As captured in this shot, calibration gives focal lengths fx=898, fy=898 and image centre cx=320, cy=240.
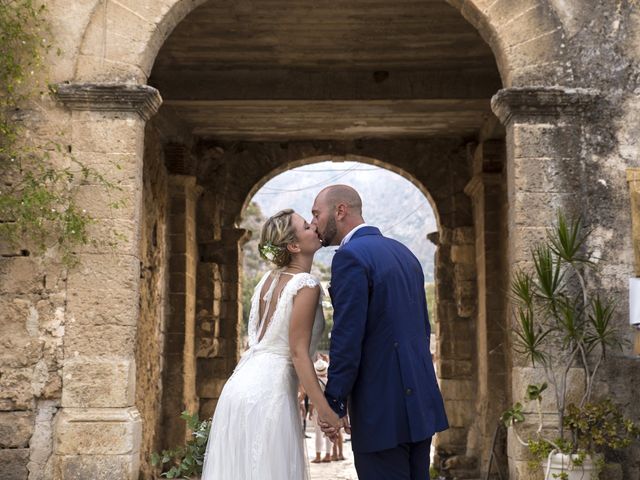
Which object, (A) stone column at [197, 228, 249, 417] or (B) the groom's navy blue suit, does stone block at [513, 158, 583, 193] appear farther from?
(A) stone column at [197, 228, 249, 417]

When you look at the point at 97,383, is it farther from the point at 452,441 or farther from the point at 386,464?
the point at 452,441

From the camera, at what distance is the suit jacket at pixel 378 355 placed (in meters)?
3.52

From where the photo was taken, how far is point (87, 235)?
17.6 ft

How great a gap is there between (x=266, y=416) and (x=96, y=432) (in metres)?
1.82

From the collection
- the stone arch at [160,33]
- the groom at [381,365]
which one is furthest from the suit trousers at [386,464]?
the stone arch at [160,33]

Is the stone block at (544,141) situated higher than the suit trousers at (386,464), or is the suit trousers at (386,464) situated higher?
the stone block at (544,141)

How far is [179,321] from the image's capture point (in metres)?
10.3

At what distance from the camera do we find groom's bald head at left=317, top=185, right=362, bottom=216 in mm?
3836

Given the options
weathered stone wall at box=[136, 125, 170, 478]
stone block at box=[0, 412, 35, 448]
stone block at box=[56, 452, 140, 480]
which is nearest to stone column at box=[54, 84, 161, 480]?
stone block at box=[56, 452, 140, 480]

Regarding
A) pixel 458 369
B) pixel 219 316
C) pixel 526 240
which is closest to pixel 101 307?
pixel 526 240

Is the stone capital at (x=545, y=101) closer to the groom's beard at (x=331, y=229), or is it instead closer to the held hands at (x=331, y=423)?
the groom's beard at (x=331, y=229)

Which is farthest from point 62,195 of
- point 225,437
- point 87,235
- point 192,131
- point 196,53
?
point 192,131

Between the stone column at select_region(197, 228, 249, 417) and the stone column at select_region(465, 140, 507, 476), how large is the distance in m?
3.09

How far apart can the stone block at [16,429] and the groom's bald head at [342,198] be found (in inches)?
99.6
